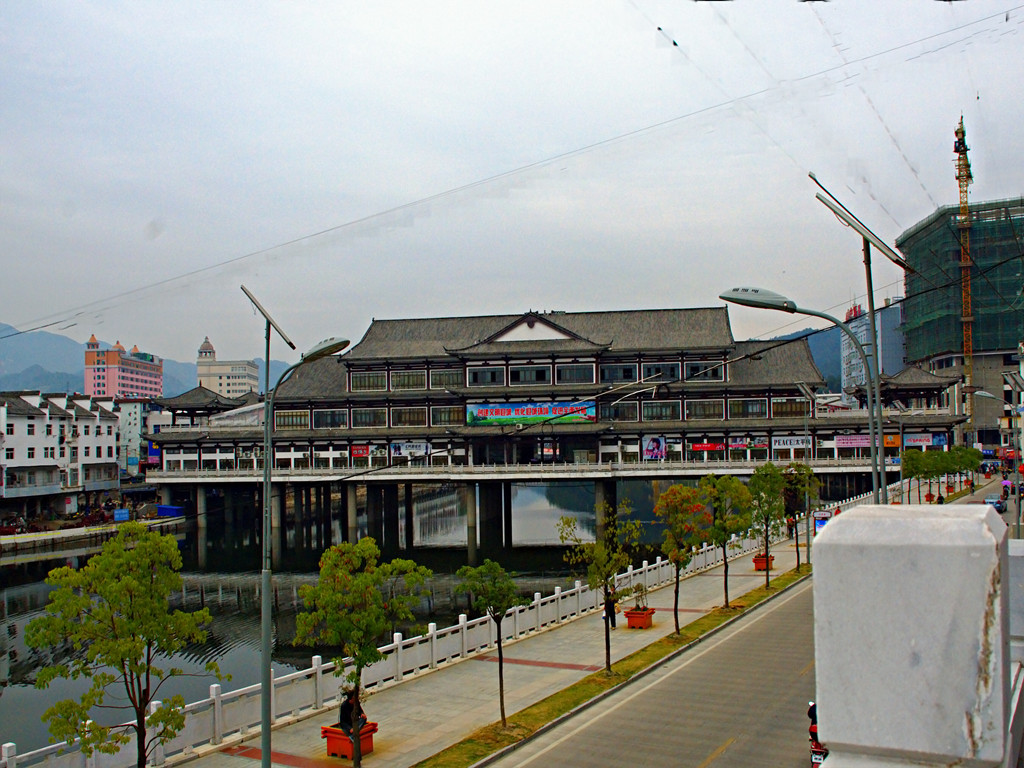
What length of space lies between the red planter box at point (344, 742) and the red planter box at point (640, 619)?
52.2 feet

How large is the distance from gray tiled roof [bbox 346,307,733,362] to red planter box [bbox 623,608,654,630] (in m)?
44.3

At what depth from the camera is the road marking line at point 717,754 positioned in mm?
18391

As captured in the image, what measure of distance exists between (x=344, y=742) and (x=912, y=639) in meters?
17.9

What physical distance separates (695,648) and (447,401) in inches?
2080

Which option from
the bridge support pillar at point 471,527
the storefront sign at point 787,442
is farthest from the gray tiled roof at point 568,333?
the bridge support pillar at point 471,527

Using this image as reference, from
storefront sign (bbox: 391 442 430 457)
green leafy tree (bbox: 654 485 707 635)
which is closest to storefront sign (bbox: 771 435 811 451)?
storefront sign (bbox: 391 442 430 457)

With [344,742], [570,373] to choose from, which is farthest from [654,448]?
[344,742]

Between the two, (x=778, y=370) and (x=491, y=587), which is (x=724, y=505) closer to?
(x=491, y=587)

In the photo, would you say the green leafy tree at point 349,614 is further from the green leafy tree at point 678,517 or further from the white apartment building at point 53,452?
the white apartment building at point 53,452

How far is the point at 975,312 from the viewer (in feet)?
429

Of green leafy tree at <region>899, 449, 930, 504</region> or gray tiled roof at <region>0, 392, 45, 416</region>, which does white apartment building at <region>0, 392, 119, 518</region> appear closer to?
gray tiled roof at <region>0, 392, 45, 416</region>

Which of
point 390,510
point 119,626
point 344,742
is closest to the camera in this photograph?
point 119,626

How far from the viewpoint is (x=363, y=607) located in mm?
19562

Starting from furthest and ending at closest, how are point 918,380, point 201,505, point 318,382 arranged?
point 318,382 → point 918,380 → point 201,505
